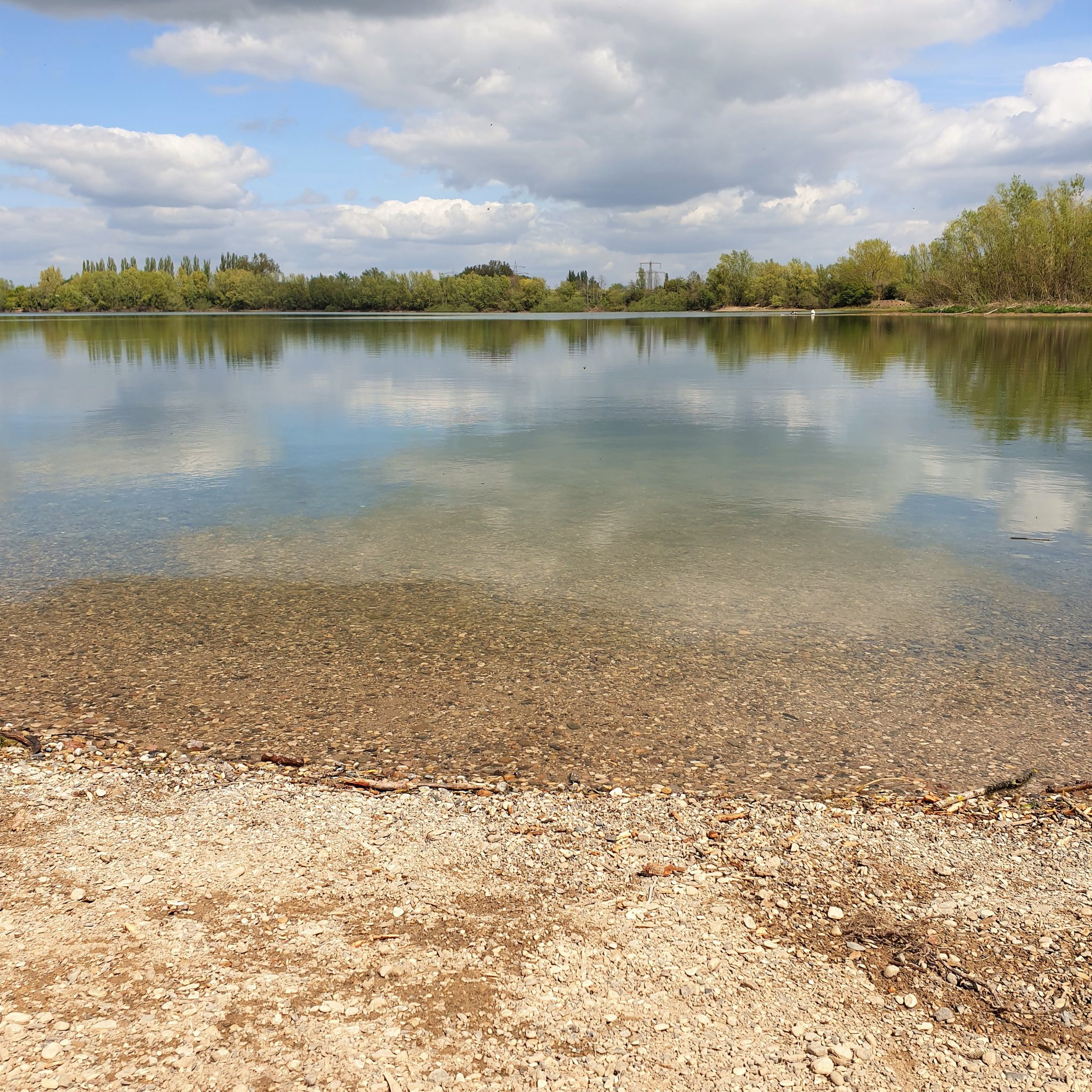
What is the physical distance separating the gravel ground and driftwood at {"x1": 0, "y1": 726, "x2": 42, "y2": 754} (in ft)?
1.48

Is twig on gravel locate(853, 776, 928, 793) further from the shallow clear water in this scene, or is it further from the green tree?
the green tree

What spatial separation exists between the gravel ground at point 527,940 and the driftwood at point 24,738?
0.45 metres

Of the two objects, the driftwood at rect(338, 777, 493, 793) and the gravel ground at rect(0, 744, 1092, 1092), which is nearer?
the gravel ground at rect(0, 744, 1092, 1092)

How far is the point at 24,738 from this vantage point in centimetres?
635

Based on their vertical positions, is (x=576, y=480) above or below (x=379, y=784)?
above

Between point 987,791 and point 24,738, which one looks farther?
point 24,738

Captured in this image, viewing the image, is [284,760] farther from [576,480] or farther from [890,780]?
[576,480]

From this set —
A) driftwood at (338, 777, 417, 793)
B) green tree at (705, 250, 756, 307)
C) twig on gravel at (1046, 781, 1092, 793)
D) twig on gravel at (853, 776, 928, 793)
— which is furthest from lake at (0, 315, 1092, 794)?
green tree at (705, 250, 756, 307)

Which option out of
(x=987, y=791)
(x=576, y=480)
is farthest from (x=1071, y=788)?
(x=576, y=480)

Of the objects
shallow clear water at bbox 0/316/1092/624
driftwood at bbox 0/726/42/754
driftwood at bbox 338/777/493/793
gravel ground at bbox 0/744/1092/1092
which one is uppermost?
shallow clear water at bbox 0/316/1092/624

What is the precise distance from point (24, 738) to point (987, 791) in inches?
267

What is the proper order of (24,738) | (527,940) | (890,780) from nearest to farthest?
(527,940)
(890,780)
(24,738)

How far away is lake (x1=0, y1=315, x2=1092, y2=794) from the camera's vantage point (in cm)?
654

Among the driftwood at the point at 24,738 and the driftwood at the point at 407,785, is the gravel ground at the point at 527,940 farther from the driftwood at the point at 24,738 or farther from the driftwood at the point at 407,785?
the driftwood at the point at 24,738
